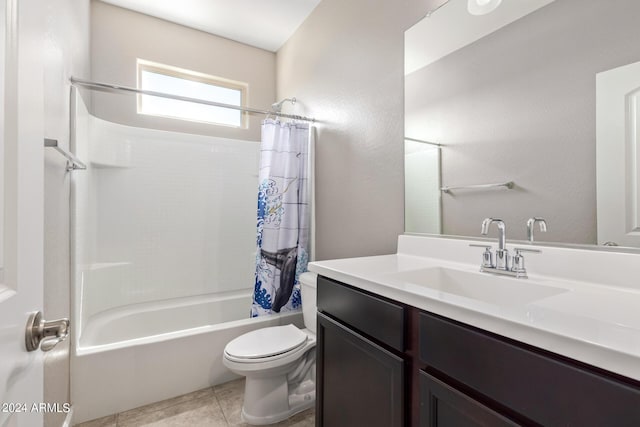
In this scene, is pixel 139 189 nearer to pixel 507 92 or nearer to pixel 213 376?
pixel 213 376

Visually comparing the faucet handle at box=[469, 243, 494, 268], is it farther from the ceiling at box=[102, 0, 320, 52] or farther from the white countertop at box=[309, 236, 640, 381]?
the ceiling at box=[102, 0, 320, 52]

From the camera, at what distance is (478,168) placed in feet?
4.05

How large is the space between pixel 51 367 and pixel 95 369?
1.48 ft

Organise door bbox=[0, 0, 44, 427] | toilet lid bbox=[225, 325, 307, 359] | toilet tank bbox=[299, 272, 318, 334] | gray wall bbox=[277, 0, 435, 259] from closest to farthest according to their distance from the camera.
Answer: door bbox=[0, 0, 44, 427], toilet lid bbox=[225, 325, 307, 359], gray wall bbox=[277, 0, 435, 259], toilet tank bbox=[299, 272, 318, 334]

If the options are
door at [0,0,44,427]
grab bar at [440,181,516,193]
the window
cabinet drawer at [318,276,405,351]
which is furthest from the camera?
the window

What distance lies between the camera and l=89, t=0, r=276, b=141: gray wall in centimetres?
232

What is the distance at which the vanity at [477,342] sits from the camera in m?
0.49

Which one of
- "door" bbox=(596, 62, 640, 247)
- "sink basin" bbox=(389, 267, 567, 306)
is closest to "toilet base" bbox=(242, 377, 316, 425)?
"sink basin" bbox=(389, 267, 567, 306)

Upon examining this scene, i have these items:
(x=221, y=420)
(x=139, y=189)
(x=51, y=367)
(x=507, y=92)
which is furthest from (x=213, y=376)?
(x=507, y=92)

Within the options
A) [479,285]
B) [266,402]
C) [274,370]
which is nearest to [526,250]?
[479,285]

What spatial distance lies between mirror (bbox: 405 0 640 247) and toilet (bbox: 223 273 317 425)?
942mm

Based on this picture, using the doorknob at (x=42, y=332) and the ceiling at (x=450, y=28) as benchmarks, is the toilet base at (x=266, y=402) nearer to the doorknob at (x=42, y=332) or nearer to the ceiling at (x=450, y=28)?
the doorknob at (x=42, y=332)

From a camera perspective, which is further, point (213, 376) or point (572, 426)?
point (213, 376)

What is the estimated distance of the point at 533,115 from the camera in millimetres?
1065
